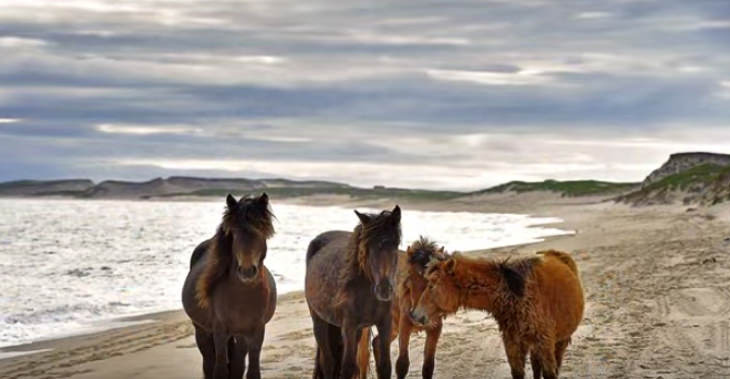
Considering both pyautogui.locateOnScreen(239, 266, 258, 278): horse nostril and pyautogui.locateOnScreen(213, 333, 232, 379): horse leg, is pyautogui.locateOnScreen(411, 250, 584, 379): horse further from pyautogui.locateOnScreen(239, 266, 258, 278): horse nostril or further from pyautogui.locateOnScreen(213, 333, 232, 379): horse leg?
pyautogui.locateOnScreen(213, 333, 232, 379): horse leg

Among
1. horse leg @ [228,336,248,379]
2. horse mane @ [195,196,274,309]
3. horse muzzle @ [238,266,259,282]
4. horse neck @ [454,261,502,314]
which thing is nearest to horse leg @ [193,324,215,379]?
horse leg @ [228,336,248,379]

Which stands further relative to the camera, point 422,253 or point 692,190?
point 692,190

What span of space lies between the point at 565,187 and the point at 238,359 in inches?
3816

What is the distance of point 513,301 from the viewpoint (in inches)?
333

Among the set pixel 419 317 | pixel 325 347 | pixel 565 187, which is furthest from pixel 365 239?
pixel 565 187

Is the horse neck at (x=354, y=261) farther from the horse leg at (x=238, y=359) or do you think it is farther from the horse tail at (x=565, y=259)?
the horse tail at (x=565, y=259)

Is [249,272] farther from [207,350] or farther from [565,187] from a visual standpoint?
→ [565,187]

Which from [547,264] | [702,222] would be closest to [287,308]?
[547,264]

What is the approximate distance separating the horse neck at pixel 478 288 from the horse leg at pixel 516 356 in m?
0.33

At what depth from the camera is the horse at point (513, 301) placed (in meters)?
8.39

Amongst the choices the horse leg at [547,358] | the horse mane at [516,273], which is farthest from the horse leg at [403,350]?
the horse leg at [547,358]

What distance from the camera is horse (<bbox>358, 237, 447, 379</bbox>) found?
9.30m

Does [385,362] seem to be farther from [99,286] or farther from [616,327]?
[99,286]

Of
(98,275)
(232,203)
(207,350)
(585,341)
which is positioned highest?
(232,203)
